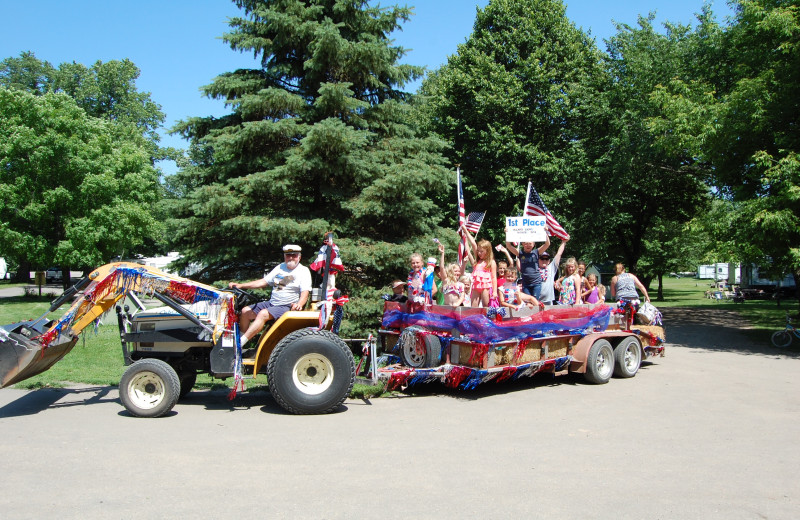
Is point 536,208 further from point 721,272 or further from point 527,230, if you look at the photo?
point 721,272

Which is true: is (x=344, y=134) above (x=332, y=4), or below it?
below

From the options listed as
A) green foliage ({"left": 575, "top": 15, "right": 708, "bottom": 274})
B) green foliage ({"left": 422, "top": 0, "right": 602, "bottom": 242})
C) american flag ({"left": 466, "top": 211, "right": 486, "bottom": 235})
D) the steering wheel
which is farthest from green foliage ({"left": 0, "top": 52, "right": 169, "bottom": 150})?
the steering wheel

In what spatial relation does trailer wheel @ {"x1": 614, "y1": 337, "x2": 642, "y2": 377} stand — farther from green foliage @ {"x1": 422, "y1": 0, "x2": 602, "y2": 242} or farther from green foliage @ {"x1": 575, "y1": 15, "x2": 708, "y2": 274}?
green foliage @ {"x1": 422, "y1": 0, "x2": 602, "y2": 242}

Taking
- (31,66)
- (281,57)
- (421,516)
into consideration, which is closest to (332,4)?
(281,57)

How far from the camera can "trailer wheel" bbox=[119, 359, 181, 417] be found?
716 cm

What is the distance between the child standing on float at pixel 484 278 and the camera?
941cm

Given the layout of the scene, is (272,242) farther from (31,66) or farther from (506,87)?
(31,66)

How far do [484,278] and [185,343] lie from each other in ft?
15.0

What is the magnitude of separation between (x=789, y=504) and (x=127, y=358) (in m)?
7.41

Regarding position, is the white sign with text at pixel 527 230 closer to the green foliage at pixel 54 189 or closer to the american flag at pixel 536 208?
the american flag at pixel 536 208

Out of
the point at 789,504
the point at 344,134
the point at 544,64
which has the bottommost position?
the point at 789,504

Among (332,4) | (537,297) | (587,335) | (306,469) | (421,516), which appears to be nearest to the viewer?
(421,516)

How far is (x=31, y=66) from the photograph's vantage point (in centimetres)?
5006

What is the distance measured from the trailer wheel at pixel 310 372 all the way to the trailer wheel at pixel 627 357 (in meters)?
5.15
